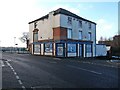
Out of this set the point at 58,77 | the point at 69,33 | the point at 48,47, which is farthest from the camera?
the point at 48,47

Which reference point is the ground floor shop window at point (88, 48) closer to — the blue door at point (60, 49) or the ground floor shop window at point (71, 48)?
the ground floor shop window at point (71, 48)

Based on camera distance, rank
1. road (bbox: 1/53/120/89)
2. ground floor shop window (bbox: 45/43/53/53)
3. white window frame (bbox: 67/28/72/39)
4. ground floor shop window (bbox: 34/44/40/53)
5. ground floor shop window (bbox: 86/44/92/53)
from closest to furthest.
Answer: road (bbox: 1/53/120/89)
white window frame (bbox: 67/28/72/39)
ground floor shop window (bbox: 45/43/53/53)
ground floor shop window (bbox: 34/44/40/53)
ground floor shop window (bbox: 86/44/92/53)

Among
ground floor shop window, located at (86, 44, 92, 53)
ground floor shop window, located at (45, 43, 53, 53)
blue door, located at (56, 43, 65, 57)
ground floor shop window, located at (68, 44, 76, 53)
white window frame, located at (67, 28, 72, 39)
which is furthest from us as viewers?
ground floor shop window, located at (86, 44, 92, 53)

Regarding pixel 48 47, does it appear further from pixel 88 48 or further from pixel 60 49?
pixel 88 48

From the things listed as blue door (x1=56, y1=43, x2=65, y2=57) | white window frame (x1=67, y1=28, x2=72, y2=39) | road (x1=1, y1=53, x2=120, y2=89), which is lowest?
road (x1=1, y1=53, x2=120, y2=89)

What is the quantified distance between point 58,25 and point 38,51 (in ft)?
36.0

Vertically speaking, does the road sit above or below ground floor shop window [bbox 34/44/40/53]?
below

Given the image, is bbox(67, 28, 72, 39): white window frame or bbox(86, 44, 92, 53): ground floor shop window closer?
bbox(67, 28, 72, 39): white window frame

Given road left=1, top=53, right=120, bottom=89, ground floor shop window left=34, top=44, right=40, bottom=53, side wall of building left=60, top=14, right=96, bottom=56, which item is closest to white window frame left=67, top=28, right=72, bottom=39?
side wall of building left=60, top=14, right=96, bottom=56

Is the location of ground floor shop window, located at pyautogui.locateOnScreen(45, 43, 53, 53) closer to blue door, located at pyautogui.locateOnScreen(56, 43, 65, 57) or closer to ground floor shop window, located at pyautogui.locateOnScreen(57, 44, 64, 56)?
blue door, located at pyautogui.locateOnScreen(56, 43, 65, 57)

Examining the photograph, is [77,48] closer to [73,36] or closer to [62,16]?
[73,36]

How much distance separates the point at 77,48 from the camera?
5197 centimetres

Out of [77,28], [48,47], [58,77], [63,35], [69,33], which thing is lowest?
[58,77]

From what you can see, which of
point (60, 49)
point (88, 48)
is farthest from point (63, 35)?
point (88, 48)
